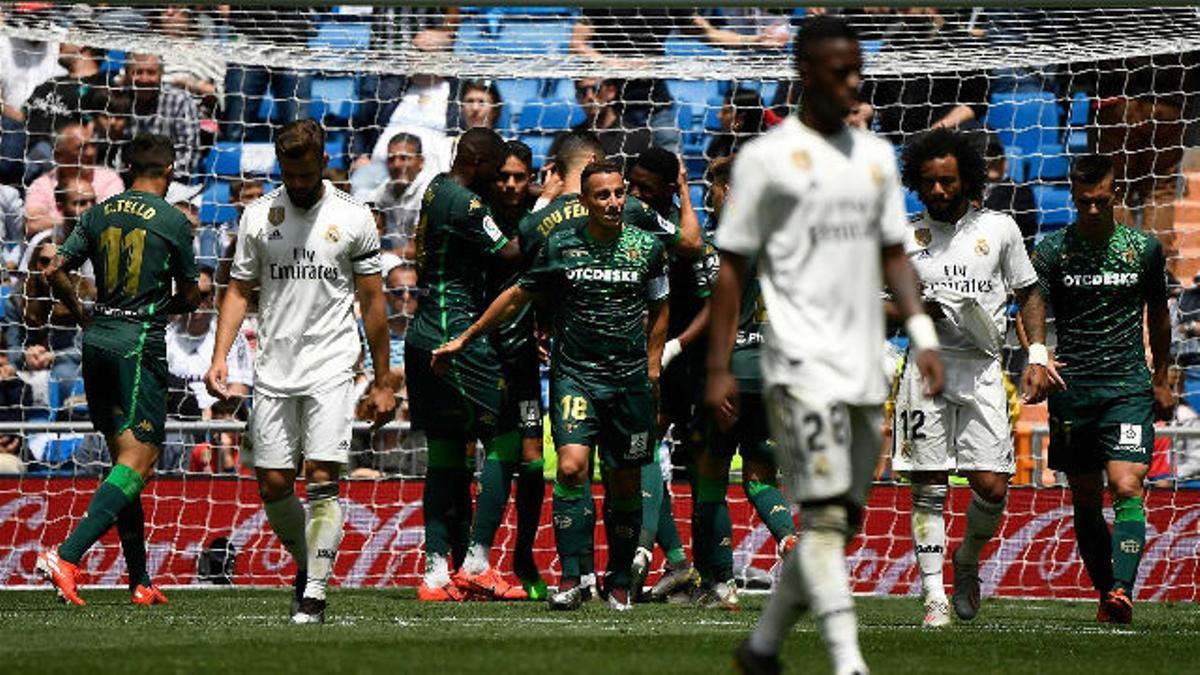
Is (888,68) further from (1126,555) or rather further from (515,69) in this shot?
(1126,555)

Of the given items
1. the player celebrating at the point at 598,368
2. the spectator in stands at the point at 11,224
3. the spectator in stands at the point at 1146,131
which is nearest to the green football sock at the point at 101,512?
the player celebrating at the point at 598,368

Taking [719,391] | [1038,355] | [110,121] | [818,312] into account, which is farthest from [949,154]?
[110,121]

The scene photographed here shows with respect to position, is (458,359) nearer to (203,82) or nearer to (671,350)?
(671,350)

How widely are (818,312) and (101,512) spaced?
5.81 metres

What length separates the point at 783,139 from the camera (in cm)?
646

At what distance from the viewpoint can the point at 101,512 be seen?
11.1 metres

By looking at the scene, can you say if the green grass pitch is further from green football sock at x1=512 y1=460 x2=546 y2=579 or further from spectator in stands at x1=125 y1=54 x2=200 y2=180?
spectator in stands at x1=125 y1=54 x2=200 y2=180

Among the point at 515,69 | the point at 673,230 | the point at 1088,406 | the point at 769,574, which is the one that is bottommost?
the point at 769,574

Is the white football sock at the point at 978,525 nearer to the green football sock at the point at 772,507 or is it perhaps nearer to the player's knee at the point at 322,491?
the green football sock at the point at 772,507

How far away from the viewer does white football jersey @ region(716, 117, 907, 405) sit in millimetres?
6348

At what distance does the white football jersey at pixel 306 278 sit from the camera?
9453 mm

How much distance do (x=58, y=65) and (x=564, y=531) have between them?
8.76 meters

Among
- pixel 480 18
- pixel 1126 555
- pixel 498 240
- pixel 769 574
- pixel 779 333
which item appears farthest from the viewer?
pixel 480 18

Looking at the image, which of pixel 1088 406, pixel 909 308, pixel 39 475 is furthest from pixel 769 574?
pixel 909 308
